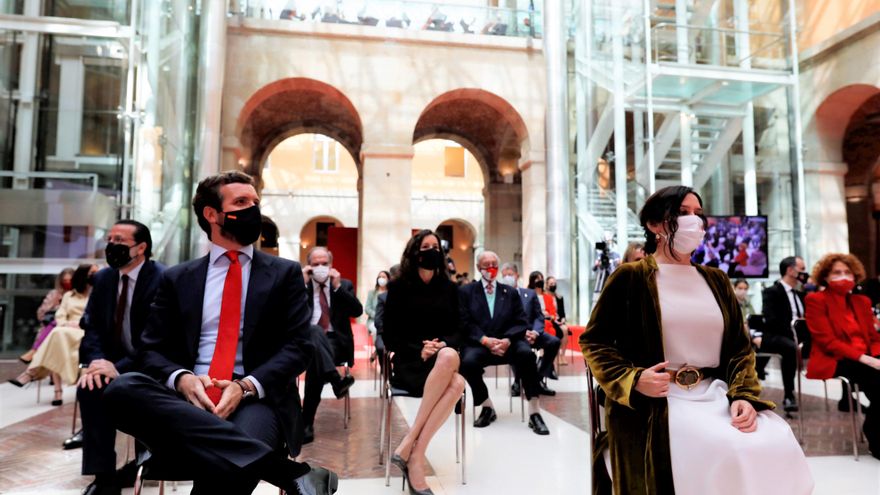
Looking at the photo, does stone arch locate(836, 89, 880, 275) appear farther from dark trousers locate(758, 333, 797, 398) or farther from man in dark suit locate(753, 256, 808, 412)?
dark trousers locate(758, 333, 797, 398)

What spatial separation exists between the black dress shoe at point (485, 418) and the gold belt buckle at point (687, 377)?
9.44ft

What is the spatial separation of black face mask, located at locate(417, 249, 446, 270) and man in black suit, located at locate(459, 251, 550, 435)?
0.70 metres

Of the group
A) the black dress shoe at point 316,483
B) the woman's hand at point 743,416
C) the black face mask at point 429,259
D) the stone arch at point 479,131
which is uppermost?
the stone arch at point 479,131

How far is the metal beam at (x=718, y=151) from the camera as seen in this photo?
10953 millimetres

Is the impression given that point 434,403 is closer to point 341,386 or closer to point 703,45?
point 341,386

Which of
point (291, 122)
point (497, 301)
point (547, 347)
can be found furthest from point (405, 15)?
point (497, 301)

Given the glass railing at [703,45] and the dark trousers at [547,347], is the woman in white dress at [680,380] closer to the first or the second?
the dark trousers at [547,347]

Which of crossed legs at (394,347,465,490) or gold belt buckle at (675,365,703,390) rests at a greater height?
gold belt buckle at (675,365,703,390)

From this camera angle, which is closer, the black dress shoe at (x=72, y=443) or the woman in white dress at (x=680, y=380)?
the woman in white dress at (x=680, y=380)

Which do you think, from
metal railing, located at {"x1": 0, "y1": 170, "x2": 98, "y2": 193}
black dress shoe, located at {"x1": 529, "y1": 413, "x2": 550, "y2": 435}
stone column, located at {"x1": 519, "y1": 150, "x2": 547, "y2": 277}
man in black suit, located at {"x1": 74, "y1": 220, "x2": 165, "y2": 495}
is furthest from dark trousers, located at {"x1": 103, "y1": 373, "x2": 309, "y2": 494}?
stone column, located at {"x1": 519, "y1": 150, "x2": 547, "y2": 277}

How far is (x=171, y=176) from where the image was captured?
1074 centimetres

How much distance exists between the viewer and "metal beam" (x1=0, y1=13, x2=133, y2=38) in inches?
336

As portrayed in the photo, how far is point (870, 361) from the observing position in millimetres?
3801

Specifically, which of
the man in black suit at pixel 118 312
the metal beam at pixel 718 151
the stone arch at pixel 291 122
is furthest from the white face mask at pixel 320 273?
the stone arch at pixel 291 122
